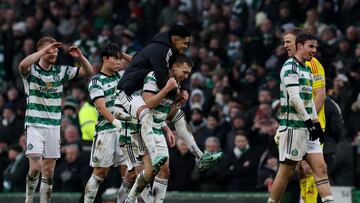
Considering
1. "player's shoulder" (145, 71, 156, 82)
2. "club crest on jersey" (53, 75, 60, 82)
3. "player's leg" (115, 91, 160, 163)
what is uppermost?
"player's shoulder" (145, 71, 156, 82)

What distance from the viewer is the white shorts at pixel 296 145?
16703 mm

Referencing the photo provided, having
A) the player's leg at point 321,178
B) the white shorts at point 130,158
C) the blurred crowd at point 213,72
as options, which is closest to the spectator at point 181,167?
the blurred crowd at point 213,72

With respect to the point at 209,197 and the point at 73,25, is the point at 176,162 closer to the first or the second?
the point at 209,197

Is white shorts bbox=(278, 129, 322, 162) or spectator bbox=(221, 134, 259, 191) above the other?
white shorts bbox=(278, 129, 322, 162)

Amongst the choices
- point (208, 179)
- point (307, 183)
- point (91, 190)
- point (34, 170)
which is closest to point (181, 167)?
point (208, 179)

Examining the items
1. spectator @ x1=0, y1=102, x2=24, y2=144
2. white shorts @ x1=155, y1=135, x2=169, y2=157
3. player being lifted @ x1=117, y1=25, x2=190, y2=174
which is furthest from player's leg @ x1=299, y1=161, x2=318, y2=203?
spectator @ x1=0, y1=102, x2=24, y2=144

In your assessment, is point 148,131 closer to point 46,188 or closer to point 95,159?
point 95,159

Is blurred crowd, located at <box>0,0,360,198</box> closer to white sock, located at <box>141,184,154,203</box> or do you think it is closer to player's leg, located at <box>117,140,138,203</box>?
player's leg, located at <box>117,140,138,203</box>

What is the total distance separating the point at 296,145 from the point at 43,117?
376cm

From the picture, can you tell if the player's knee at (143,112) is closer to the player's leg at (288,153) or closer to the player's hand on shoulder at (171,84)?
the player's hand on shoulder at (171,84)

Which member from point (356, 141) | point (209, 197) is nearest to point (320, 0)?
point (356, 141)

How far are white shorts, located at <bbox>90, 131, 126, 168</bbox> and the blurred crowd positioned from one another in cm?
220

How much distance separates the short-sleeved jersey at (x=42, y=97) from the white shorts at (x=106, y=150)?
27.6 inches

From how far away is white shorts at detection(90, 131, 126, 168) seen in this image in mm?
18328
